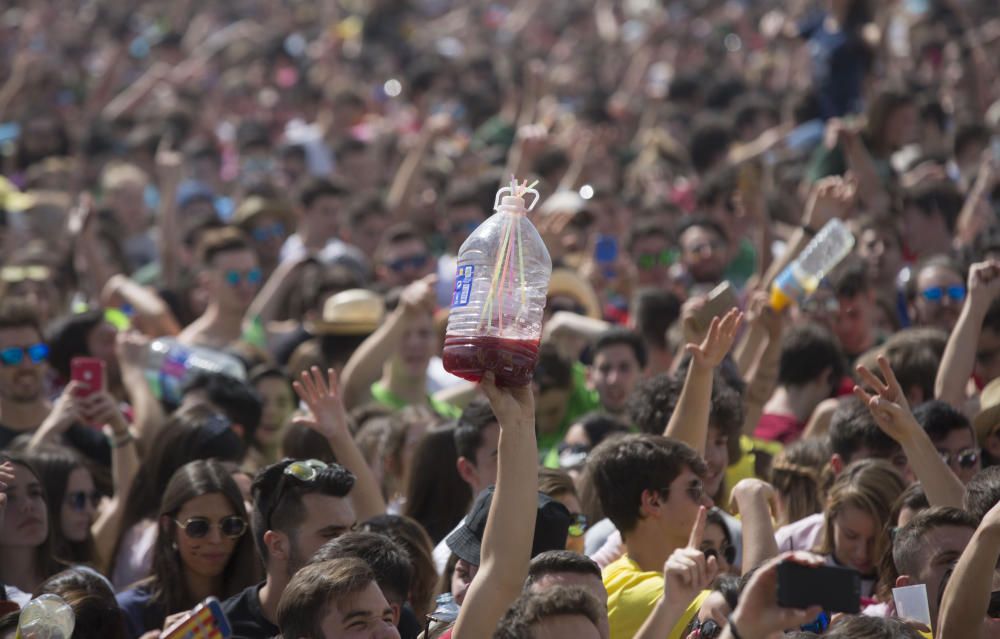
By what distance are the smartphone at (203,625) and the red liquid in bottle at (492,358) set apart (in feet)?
3.41

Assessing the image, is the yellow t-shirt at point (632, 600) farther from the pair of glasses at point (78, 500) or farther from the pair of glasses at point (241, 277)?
the pair of glasses at point (241, 277)

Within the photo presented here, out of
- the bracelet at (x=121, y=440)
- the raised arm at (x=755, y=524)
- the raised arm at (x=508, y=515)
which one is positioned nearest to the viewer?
the raised arm at (x=508, y=515)

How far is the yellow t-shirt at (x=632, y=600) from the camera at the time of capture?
16.8 ft

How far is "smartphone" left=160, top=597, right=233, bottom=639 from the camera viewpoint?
15.6ft

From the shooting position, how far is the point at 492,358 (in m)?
4.55

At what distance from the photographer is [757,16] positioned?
2062 centimetres

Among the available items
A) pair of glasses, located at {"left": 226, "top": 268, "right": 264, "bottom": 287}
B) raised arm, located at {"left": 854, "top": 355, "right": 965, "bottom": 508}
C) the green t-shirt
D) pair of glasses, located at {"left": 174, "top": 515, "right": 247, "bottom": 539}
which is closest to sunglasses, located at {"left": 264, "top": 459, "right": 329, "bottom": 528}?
pair of glasses, located at {"left": 174, "top": 515, "right": 247, "bottom": 539}

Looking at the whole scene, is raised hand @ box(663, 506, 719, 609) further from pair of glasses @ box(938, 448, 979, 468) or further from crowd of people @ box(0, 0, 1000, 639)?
pair of glasses @ box(938, 448, 979, 468)

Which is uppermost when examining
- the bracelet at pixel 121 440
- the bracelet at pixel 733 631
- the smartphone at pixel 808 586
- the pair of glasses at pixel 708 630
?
the bracelet at pixel 121 440

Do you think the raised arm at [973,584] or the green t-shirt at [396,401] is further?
the green t-shirt at [396,401]

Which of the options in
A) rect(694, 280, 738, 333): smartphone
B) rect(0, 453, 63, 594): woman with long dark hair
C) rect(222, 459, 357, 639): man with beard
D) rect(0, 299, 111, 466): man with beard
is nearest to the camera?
rect(222, 459, 357, 639): man with beard

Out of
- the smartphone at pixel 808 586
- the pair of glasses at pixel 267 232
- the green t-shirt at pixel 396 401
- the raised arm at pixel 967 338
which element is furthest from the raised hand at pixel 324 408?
the pair of glasses at pixel 267 232

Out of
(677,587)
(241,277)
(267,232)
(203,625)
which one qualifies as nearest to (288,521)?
(203,625)

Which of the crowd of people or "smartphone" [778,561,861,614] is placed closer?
"smartphone" [778,561,861,614]
